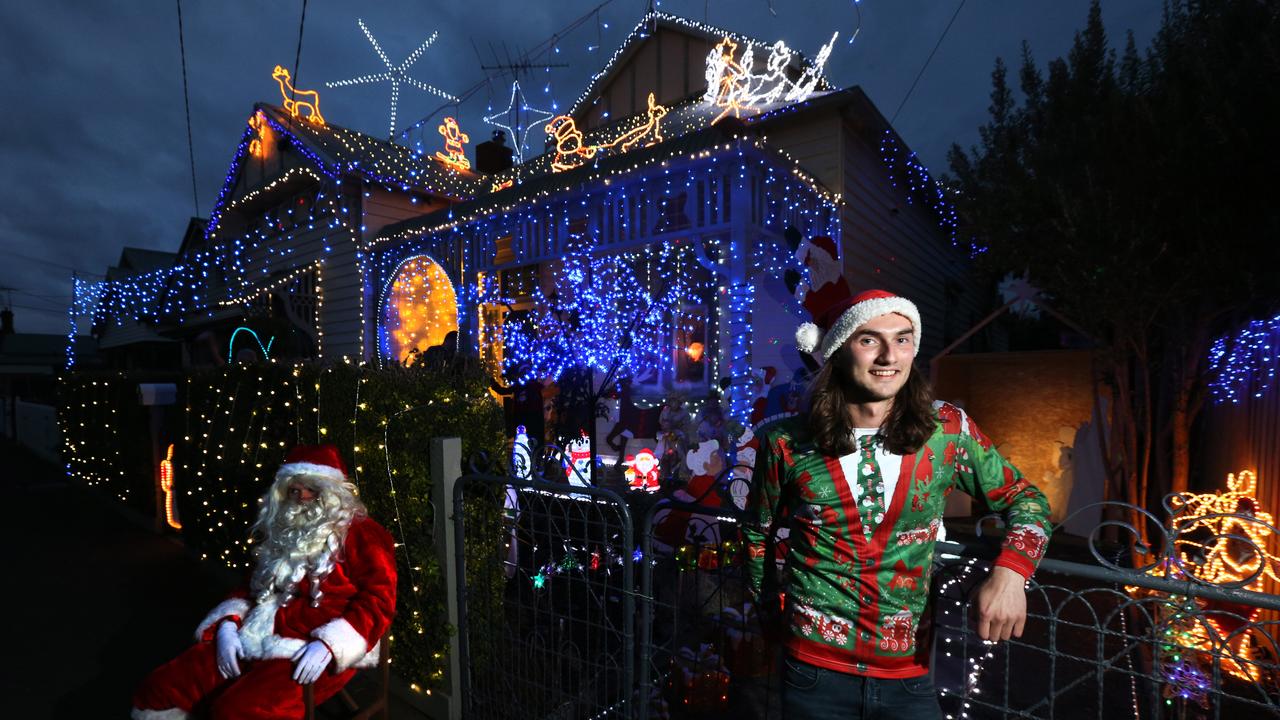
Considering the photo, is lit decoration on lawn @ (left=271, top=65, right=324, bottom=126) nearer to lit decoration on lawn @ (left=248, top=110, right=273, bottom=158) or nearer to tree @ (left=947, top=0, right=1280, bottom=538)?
lit decoration on lawn @ (left=248, top=110, right=273, bottom=158)

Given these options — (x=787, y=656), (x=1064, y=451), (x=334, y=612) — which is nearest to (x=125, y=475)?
(x=334, y=612)

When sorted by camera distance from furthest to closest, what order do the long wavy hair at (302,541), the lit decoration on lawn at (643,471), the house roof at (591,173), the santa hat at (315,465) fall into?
1. the lit decoration on lawn at (643,471)
2. the house roof at (591,173)
3. the santa hat at (315,465)
4. the long wavy hair at (302,541)

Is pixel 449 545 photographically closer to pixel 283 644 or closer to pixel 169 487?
pixel 283 644

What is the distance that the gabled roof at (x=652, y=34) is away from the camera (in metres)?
10.2

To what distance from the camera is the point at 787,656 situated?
1.79m

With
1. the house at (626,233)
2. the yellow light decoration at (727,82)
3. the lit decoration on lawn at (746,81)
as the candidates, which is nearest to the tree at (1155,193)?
the house at (626,233)

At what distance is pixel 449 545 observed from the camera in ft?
11.3

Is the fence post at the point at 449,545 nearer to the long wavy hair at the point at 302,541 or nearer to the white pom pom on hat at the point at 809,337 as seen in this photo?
the long wavy hair at the point at 302,541

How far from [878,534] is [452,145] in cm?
1632

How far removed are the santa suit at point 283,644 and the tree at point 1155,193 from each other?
5.24 metres

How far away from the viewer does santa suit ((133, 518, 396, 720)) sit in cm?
248

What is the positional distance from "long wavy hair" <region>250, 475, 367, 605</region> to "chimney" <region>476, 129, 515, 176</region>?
15.2 m

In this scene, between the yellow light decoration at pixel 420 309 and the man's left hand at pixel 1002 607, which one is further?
the yellow light decoration at pixel 420 309

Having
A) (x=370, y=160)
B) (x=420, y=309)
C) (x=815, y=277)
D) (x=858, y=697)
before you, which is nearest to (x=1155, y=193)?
(x=815, y=277)
